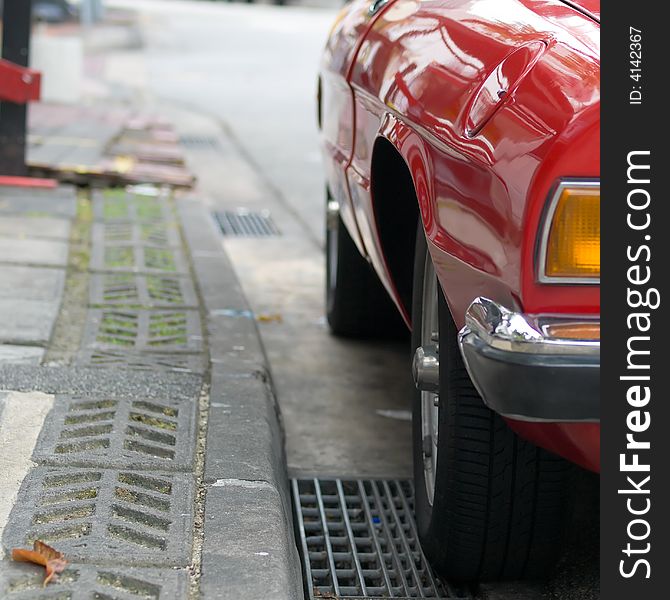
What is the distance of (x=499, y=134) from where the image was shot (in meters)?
2.02

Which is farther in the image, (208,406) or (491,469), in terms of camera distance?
(208,406)

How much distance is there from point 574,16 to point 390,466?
1.59m

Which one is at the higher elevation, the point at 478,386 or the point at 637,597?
the point at 478,386

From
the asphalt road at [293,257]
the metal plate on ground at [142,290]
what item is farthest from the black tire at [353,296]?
the metal plate on ground at [142,290]

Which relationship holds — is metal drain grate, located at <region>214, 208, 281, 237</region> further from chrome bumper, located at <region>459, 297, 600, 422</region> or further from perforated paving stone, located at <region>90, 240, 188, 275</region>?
chrome bumper, located at <region>459, 297, 600, 422</region>

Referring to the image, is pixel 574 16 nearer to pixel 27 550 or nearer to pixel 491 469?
pixel 491 469

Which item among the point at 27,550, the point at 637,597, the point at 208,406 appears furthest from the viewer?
the point at 208,406

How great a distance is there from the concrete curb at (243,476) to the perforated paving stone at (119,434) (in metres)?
0.08

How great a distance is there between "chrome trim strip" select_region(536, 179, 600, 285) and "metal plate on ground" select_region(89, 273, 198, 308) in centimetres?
248

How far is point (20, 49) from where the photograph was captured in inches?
252

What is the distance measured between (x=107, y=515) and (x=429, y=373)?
2.43 feet

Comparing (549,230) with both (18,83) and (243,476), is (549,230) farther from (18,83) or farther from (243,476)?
(18,83)

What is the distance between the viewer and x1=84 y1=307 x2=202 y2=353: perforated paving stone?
3.74 meters

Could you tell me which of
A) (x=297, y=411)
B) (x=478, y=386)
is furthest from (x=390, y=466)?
(x=478, y=386)
